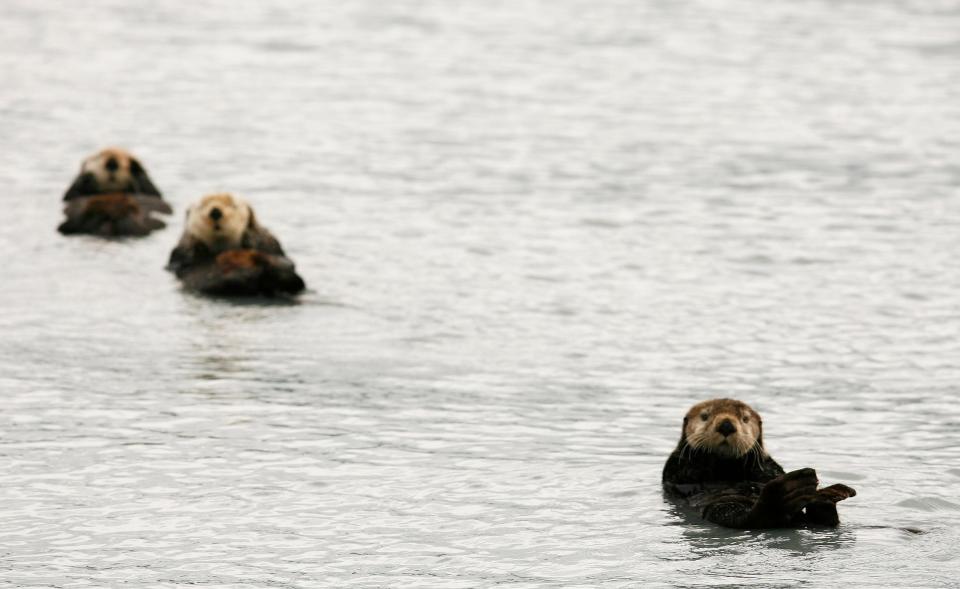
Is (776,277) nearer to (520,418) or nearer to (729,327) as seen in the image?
(729,327)

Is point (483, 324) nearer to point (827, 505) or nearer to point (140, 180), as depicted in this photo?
point (827, 505)

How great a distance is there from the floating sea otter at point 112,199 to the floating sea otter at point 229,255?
4.37ft

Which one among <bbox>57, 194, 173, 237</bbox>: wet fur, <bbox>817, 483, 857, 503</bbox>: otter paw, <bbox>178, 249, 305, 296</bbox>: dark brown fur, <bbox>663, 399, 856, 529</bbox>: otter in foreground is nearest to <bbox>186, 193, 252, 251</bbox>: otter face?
<bbox>178, 249, 305, 296</bbox>: dark brown fur

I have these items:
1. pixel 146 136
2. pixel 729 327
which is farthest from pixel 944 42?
pixel 729 327

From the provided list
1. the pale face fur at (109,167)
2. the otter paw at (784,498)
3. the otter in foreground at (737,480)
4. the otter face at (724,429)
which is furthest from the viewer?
the pale face fur at (109,167)

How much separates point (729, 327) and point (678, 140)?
9.14 m

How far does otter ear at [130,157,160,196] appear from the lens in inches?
674

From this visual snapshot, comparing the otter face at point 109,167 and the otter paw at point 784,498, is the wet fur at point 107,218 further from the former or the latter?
the otter paw at point 784,498

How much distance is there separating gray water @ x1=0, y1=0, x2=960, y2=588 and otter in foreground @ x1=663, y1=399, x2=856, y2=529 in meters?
0.12

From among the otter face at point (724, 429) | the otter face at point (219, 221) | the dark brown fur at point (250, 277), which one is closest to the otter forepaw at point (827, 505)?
the otter face at point (724, 429)

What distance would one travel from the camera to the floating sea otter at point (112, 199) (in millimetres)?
15688

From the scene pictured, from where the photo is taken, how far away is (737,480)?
8.52 meters

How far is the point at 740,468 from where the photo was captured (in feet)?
27.8

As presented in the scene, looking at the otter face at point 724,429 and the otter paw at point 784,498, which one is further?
the otter face at point 724,429
